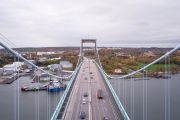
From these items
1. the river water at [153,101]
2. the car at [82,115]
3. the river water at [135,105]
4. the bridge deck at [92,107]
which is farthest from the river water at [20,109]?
the river water at [153,101]

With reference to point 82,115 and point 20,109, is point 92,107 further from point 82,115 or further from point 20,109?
point 20,109

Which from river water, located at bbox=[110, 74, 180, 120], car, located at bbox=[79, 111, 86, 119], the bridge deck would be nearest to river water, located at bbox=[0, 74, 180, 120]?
river water, located at bbox=[110, 74, 180, 120]

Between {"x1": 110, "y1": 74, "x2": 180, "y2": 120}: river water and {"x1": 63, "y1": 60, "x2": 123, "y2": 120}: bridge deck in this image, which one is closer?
→ {"x1": 63, "y1": 60, "x2": 123, "y2": 120}: bridge deck

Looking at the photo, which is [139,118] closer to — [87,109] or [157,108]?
[157,108]

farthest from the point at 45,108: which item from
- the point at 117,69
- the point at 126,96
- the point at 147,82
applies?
the point at 117,69

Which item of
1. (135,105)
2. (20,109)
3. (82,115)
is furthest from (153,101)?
(20,109)

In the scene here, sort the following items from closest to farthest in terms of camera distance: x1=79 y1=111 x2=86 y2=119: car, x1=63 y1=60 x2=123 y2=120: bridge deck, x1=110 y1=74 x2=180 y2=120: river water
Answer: x1=79 y1=111 x2=86 y2=119: car
x1=63 y1=60 x2=123 y2=120: bridge deck
x1=110 y1=74 x2=180 y2=120: river water

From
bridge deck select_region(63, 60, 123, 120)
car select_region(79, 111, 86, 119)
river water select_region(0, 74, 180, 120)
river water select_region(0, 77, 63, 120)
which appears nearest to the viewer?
car select_region(79, 111, 86, 119)

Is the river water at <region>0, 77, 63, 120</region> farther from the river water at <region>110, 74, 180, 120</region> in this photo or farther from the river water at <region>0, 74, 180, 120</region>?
the river water at <region>110, 74, 180, 120</region>
